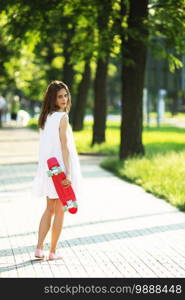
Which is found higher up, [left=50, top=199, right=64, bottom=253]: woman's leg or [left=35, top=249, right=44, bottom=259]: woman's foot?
[left=50, top=199, right=64, bottom=253]: woman's leg

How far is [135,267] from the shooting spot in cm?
816

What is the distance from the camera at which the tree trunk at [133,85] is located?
1962cm

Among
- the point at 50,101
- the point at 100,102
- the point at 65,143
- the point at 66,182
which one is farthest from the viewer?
the point at 100,102

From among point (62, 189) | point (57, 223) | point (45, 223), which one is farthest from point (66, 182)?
point (45, 223)

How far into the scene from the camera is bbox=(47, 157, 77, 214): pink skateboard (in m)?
8.30

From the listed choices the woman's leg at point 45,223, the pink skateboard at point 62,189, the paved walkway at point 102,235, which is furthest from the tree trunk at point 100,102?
the pink skateboard at point 62,189

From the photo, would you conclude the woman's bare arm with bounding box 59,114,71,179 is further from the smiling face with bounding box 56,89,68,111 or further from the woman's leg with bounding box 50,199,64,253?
the woman's leg with bounding box 50,199,64,253

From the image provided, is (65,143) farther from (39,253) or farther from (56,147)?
(39,253)

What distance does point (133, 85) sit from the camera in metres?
19.9

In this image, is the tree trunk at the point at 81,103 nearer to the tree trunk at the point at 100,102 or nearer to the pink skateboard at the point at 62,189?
the tree trunk at the point at 100,102

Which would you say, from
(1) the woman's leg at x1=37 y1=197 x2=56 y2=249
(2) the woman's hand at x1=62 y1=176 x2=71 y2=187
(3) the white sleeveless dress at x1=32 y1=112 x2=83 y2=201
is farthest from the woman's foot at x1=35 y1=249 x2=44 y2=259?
(2) the woman's hand at x1=62 y1=176 x2=71 y2=187

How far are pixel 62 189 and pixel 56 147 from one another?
41cm

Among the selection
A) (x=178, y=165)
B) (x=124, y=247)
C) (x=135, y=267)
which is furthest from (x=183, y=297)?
(x=178, y=165)

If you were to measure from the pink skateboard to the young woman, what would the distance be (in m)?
0.06
